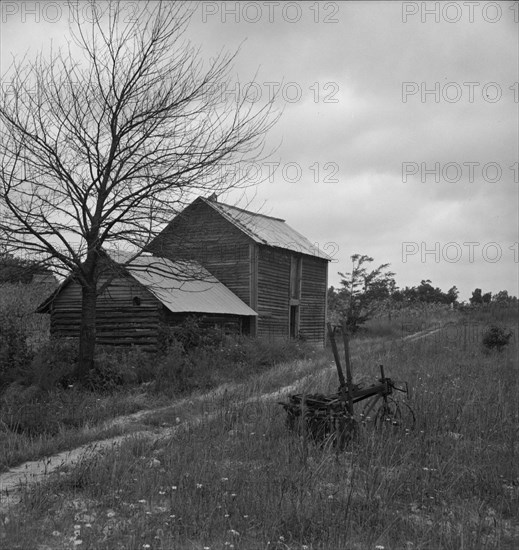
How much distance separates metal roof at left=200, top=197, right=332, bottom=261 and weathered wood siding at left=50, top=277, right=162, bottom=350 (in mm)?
6082

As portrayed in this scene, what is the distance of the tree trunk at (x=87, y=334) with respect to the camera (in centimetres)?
1495

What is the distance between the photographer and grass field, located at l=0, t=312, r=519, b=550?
5504 mm

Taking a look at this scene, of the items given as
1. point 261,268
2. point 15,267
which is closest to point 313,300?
point 261,268

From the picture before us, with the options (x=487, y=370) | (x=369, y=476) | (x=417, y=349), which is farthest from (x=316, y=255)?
(x=369, y=476)

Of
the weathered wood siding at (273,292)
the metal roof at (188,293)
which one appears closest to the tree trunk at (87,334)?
the metal roof at (188,293)

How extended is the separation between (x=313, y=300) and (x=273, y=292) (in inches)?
154

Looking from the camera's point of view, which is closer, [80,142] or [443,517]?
[443,517]

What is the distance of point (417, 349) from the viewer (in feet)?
68.7

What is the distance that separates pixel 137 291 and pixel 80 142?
7135 mm

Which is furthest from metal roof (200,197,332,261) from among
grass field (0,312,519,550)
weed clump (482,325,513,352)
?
grass field (0,312,519,550)

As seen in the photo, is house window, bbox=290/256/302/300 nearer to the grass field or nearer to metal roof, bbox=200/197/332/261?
metal roof, bbox=200/197/332/261

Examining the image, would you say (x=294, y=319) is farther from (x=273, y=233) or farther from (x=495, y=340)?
(x=495, y=340)

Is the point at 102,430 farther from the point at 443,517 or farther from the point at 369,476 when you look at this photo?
the point at 443,517

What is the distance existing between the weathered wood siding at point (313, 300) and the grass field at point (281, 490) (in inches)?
753
